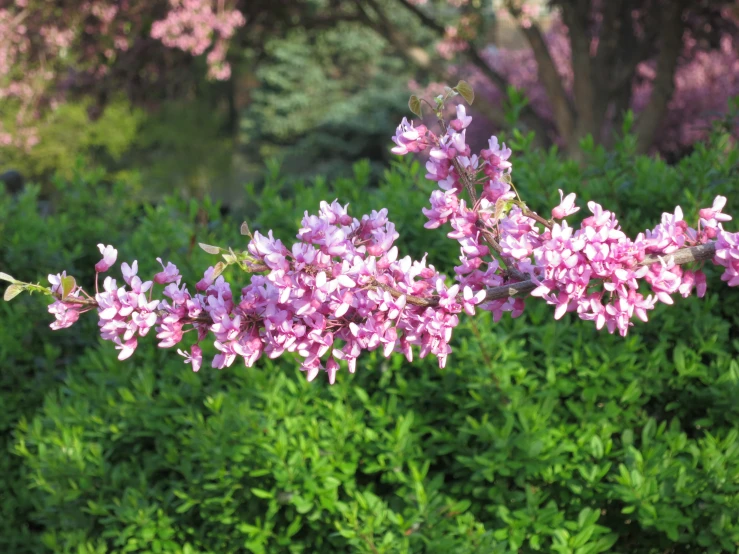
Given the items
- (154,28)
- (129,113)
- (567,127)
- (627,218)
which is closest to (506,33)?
(129,113)

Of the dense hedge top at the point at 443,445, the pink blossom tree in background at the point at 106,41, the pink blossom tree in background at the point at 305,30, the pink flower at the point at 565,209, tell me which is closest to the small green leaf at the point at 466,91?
the pink flower at the point at 565,209

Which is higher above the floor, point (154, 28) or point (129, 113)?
point (129, 113)

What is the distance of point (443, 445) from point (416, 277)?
1.17m

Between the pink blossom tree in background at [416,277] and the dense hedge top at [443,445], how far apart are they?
0.95 m

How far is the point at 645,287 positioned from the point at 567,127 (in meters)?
8.02

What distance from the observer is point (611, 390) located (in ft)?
8.72

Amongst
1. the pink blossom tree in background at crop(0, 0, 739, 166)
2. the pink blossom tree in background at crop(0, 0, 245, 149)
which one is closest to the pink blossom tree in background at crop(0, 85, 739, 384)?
the pink blossom tree in background at crop(0, 0, 739, 166)

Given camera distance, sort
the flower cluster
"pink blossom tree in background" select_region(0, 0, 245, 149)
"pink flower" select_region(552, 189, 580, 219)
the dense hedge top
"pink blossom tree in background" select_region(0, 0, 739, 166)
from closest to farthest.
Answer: the flower cluster < "pink flower" select_region(552, 189, 580, 219) < the dense hedge top < "pink blossom tree in background" select_region(0, 0, 245, 149) < "pink blossom tree in background" select_region(0, 0, 739, 166)

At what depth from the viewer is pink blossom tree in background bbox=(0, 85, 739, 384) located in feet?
4.79

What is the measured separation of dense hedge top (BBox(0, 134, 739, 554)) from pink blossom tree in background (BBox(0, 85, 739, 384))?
95 cm

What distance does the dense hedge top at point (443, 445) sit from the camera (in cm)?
243

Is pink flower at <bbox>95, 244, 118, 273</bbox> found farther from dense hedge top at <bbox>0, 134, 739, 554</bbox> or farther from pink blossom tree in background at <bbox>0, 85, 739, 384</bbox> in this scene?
dense hedge top at <bbox>0, 134, 739, 554</bbox>

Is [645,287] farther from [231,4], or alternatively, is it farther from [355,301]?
[231,4]

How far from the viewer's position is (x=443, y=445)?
271 cm
